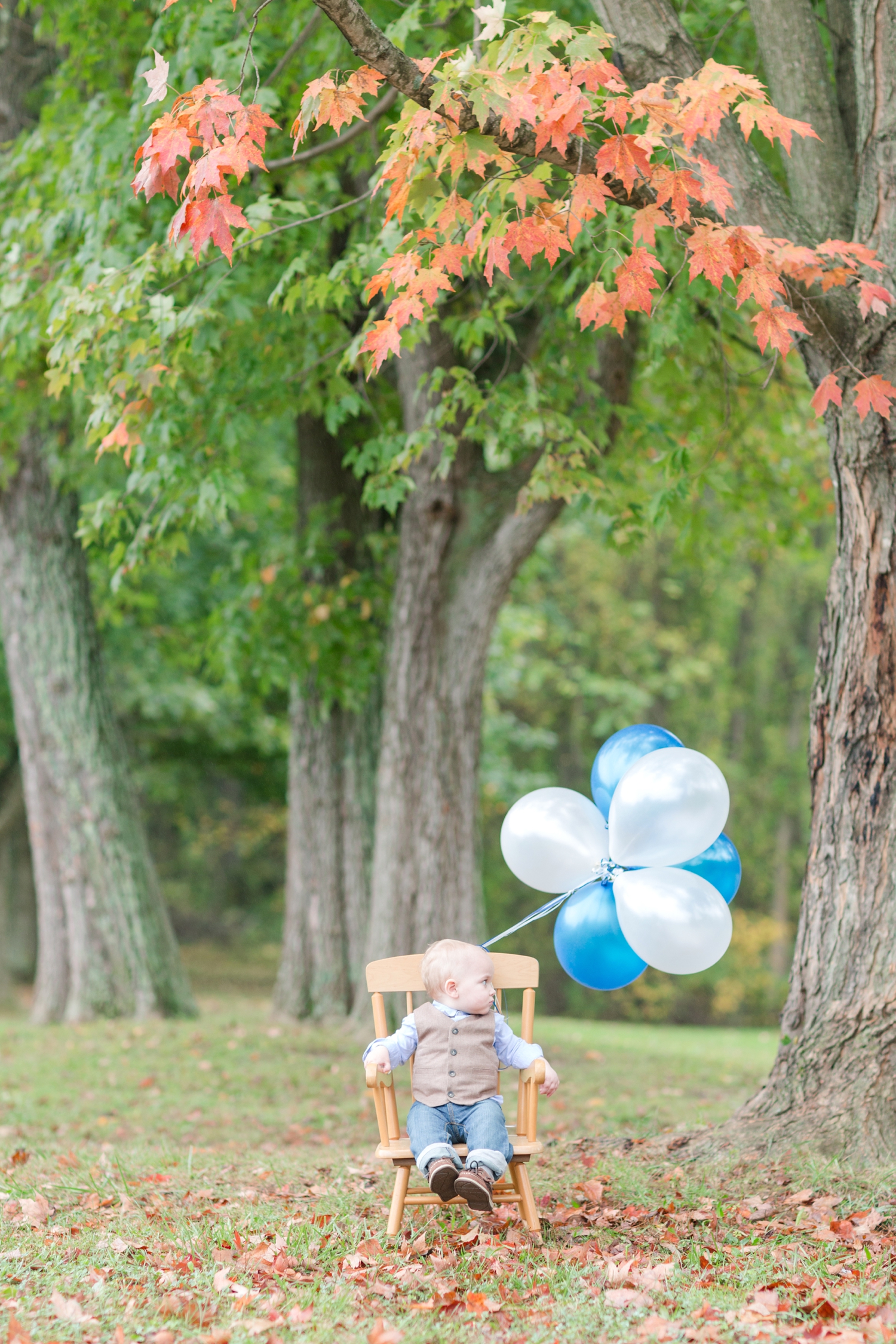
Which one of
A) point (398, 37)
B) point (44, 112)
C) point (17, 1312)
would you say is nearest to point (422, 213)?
point (398, 37)

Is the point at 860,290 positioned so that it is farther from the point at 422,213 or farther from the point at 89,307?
the point at 89,307

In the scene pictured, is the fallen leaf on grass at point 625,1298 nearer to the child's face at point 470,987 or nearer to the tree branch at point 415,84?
the child's face at point 470,987

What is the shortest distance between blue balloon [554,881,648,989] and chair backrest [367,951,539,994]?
16 centimetres

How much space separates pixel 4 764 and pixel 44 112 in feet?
34.2

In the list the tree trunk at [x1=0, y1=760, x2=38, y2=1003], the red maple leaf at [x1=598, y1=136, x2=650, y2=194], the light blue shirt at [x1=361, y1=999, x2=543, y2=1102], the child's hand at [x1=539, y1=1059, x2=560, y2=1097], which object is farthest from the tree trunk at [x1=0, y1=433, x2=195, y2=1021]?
the red maple leaf at [x1=598, y1=136, x2=650, y2=194]

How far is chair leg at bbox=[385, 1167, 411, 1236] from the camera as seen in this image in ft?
12.5

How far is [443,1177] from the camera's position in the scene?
11.6 feet

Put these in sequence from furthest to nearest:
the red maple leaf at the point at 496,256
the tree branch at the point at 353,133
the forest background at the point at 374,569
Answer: the forest background at the point at 374,569 < the tree branch at the point at 353,133 < the red maple leaf at the point at 496,256

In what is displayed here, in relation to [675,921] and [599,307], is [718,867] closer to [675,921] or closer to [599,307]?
[675,921]

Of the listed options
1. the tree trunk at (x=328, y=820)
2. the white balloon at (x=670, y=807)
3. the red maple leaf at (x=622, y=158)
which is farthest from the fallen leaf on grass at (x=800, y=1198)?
the tree trunk at (x=328, y=820)

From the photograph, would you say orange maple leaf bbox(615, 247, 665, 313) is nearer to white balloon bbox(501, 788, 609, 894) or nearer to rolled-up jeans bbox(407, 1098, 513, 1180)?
white balloon bbox(501, 788, 609, 894)

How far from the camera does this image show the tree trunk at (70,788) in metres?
10.0

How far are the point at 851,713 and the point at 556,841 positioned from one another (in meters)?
1.35

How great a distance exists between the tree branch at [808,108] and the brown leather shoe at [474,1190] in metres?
3.89
